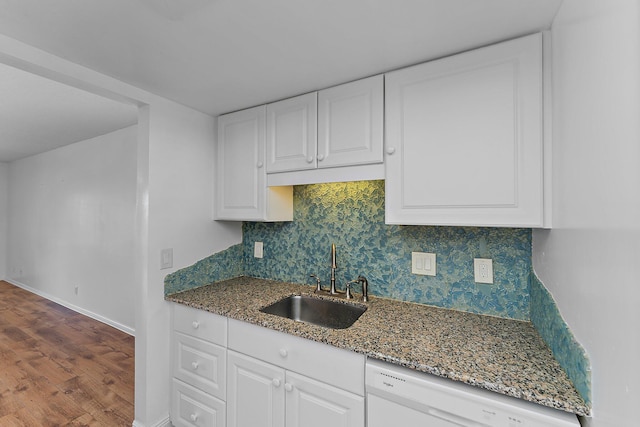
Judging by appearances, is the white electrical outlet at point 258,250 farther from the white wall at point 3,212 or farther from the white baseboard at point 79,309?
the white wall at point 3,212

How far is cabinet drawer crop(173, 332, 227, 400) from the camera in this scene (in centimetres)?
163

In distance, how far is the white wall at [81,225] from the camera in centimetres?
331

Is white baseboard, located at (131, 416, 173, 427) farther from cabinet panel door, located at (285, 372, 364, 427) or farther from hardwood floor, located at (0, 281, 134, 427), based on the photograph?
cabinet panel door, located at (285, 372, 364, 427)

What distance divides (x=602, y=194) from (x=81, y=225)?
16.6 ft

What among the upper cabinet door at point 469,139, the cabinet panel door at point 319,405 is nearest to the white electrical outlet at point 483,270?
the upper cabinet door at point 469,139

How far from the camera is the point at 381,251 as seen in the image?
5.90 feet

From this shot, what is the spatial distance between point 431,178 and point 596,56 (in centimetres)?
70

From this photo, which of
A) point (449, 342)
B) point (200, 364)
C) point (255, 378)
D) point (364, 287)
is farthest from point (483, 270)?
point (200, 364)

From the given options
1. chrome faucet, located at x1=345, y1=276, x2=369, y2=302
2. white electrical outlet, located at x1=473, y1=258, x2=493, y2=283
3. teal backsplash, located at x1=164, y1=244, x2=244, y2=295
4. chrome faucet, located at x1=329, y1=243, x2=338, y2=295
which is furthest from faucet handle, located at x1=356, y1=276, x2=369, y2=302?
teal backsplash, located at x1=164, y1=244, x2=244, y2=295

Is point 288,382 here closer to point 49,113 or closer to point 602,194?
point 602,194

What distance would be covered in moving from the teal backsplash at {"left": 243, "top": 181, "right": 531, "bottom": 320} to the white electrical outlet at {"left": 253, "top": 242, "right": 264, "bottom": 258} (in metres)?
0.04

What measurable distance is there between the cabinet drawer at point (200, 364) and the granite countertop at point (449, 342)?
9.5 inches

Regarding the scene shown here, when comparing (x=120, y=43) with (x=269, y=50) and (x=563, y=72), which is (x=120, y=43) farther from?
(x=563, y=72)

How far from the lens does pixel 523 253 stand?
4.70ft
